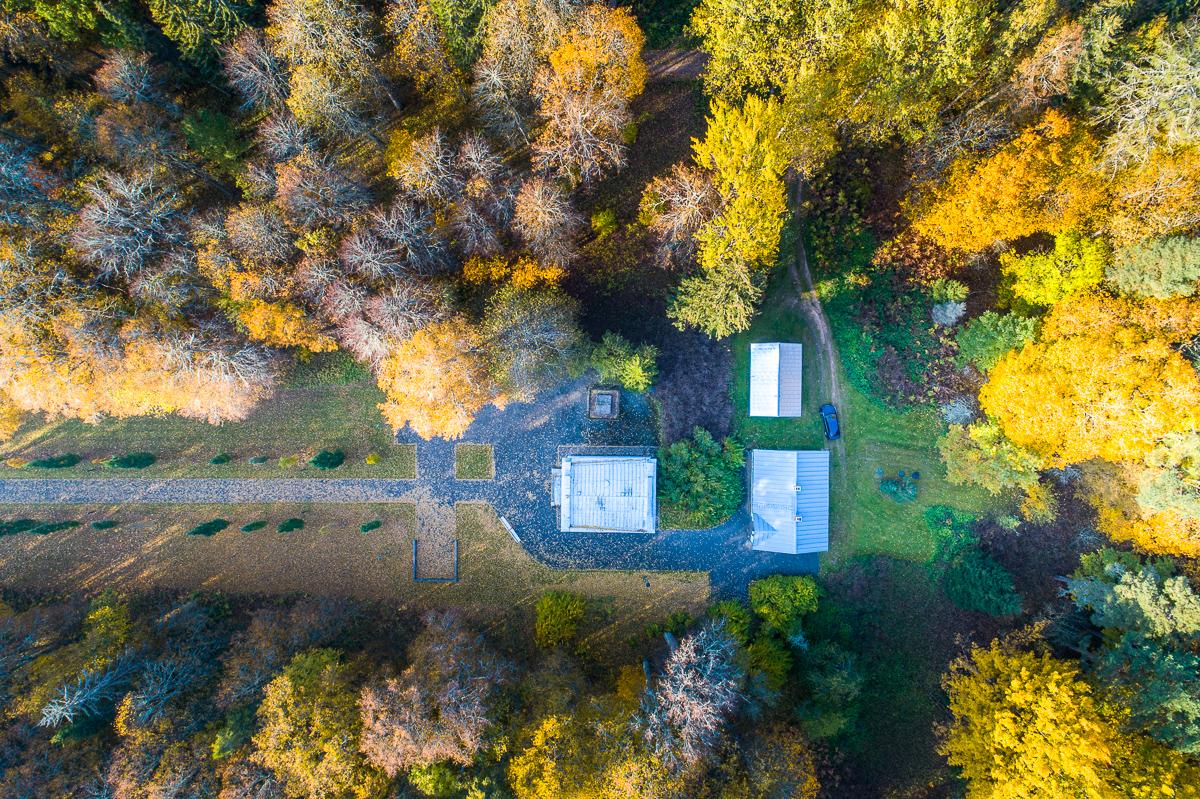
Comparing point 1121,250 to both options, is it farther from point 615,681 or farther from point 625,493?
point 615,681

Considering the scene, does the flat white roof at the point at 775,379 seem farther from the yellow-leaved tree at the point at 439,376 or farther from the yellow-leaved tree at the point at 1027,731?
the yellow-leaved tree at the point at 1027,731

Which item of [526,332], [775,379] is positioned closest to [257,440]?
[526,332]

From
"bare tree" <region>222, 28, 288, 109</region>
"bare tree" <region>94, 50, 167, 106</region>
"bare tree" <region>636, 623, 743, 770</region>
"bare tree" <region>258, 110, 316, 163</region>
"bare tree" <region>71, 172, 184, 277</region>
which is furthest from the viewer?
"bare tree" <region>258, 110, 316, 163</region>

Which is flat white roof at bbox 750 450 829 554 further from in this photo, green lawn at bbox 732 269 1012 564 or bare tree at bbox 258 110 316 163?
bare tree at bbox 258 110 316 163

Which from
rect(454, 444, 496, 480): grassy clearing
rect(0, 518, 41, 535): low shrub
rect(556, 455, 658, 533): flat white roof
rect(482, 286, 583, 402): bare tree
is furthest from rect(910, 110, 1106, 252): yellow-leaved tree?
rect(0, 518, 41, 535): low shrub

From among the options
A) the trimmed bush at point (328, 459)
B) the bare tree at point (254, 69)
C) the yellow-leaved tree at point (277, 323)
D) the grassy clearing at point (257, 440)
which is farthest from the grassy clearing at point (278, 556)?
the bare tree at point (254, 69)

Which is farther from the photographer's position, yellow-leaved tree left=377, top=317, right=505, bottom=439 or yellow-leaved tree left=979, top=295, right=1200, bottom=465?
yellow-leaved tree left=377, top=317, right=505, bottom=439
